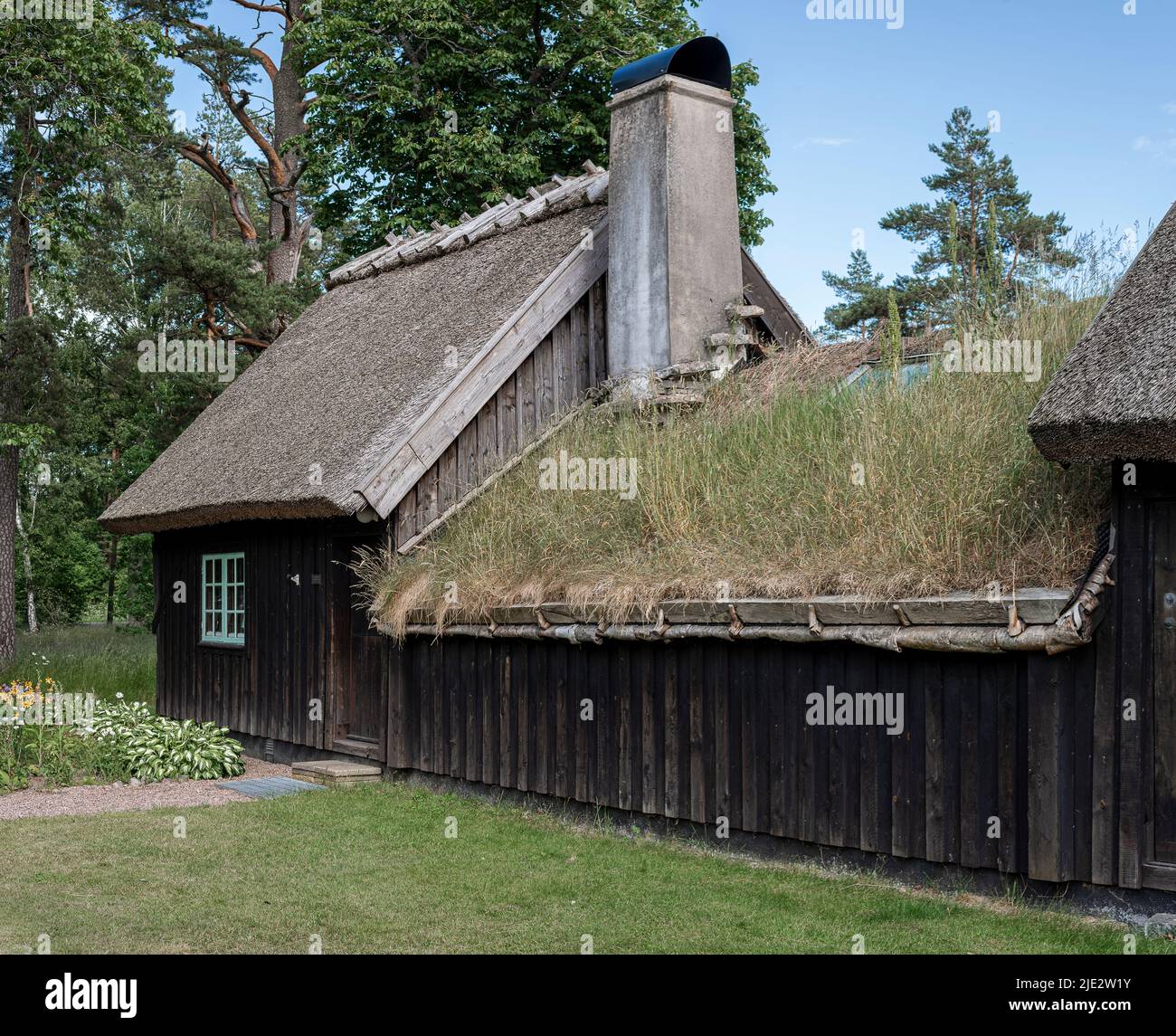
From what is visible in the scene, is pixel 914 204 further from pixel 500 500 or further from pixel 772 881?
pixel 772 881

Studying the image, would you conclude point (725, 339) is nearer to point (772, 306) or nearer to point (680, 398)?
point (680, 398)

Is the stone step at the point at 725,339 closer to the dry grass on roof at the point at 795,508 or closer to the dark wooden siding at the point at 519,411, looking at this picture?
the dry grass on roof at the point at 795,508

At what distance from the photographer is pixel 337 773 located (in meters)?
9.98

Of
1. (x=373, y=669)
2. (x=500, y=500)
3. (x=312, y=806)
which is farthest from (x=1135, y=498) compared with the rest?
(x=373, y=669)

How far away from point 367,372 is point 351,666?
9.77 ft

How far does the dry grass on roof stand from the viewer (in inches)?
249

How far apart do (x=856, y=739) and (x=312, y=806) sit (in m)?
4.41

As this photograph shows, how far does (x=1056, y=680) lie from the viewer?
5.73m

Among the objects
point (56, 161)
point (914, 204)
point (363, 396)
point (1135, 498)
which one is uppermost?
point (914, 204)

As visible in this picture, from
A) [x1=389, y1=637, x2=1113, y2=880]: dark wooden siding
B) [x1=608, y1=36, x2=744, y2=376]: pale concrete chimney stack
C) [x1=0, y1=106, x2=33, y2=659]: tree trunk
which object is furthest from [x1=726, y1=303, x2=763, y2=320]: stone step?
[x1=0, y1=106, x2=33, y2=659]: tree trunk

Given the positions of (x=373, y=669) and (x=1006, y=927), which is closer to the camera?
(x=1006, y=927)

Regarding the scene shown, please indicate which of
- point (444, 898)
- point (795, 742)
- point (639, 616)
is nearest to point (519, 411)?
point (639, 616)

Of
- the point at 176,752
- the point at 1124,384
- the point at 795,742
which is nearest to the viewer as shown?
the point at 1124,384

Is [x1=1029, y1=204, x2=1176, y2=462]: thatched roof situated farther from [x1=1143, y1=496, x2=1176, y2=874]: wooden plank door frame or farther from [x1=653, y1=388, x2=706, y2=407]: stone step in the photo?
[x1=653, y1=388, x2=706, y2=407]: stone step
